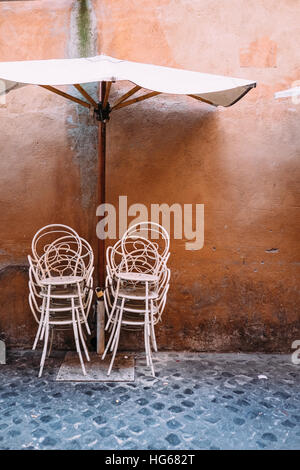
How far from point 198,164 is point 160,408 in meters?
2.56

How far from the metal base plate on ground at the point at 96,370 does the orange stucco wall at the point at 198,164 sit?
0.40m

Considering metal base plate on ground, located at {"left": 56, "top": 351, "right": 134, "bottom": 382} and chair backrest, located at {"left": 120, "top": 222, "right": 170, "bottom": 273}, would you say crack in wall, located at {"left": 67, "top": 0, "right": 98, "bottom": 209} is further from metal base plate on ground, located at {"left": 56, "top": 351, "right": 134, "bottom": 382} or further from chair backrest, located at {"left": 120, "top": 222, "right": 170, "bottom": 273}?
metal base plate on ground, located at {"left": 56, "top": 351, "right": 134, "bottom": 382}

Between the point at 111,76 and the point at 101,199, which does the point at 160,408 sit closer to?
the point at 101,199

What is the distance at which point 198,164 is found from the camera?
161 inches

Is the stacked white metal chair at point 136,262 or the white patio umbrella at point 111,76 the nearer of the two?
the white patio umbrella at point 111,76

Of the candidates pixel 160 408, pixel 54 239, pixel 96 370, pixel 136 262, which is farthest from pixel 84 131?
pixel 160 408

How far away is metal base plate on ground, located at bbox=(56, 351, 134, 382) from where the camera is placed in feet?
10.9

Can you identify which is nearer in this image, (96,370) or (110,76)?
(110,76)

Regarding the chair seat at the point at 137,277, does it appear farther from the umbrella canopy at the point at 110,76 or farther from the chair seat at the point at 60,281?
the umbrella canopy at the point at 110,76

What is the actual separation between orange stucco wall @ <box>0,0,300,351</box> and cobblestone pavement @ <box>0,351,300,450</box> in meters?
0.57

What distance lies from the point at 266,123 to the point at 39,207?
2773 millimetres

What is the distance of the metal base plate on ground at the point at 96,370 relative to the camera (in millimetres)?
3324

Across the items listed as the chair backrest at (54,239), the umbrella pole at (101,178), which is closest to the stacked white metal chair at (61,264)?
the chair backrest at (54,239)
